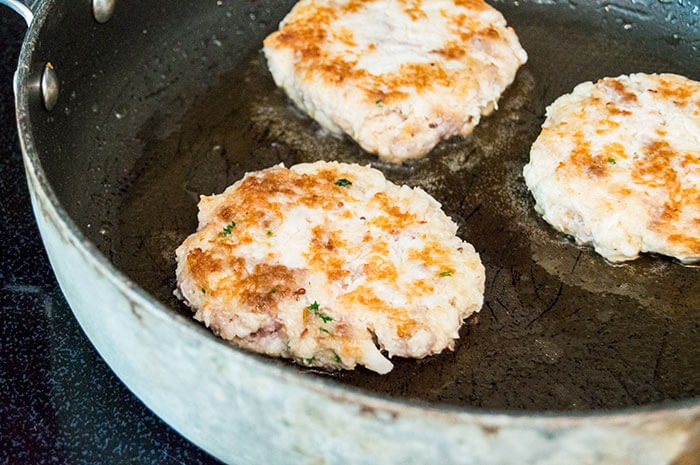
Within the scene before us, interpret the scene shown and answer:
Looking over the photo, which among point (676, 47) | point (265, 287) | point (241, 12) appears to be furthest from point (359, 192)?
point (676, 47)

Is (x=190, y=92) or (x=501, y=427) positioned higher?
(x=501, y=427)

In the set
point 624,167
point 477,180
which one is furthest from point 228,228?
point 624,167

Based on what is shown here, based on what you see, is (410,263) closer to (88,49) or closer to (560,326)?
(560,326)

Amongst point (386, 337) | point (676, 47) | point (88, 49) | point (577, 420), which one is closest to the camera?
point (577, 420)

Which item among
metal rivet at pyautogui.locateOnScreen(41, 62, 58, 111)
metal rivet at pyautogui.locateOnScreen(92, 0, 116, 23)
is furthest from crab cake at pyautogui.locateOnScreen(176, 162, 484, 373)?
metal rivet at pyautogui.locateOnScreen(92, 0, 116, 23)

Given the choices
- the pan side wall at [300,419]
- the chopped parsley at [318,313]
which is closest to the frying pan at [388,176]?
the pan side wall at [300,419]

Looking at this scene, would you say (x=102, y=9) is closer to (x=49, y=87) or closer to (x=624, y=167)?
(x=49, y=87)
